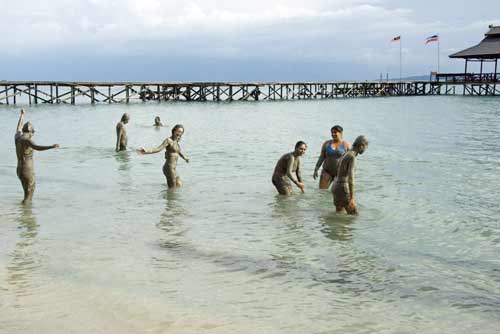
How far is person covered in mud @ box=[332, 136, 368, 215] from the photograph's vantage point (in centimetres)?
809

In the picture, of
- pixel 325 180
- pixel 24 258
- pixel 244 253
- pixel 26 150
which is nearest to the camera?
pixel 24 258

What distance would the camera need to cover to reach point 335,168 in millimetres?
10523

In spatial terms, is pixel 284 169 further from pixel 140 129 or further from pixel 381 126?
pixel 381 126

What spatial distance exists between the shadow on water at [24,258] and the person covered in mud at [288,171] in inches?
178

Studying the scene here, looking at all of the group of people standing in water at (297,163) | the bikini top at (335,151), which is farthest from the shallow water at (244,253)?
the bikini top at (335,151)

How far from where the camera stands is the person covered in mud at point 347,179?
8.09 meters

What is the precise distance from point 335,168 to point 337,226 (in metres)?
2.15

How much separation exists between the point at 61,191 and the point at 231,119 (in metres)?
25.1

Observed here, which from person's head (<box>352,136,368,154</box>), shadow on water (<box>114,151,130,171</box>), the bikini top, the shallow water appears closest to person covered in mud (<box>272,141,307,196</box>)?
the shallow water

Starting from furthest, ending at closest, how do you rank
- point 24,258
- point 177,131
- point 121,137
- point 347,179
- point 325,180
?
point 121,137
point 325,180
point 177,131
point 347,179
point 24,258

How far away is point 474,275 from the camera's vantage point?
6.42 meters

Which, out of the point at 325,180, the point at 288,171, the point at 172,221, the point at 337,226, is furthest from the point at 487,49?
the point at 172,221

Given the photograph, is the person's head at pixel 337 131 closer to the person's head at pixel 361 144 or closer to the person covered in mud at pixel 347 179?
the person covered in mud at pixel 347 179

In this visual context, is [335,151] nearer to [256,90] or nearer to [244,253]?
[244,253]
